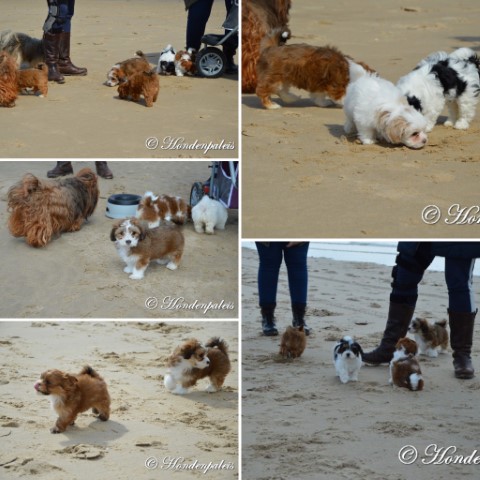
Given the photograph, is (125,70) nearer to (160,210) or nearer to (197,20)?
(197,20)

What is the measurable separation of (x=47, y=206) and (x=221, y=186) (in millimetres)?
1353

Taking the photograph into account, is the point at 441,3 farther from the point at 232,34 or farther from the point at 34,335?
the point at 34,335

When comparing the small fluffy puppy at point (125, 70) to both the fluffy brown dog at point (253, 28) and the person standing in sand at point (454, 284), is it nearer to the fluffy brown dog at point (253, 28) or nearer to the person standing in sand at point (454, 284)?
the fluffy brown dog at point (253, 28)

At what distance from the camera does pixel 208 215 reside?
5820 millimetres

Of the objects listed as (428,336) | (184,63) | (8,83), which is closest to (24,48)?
(8,83)

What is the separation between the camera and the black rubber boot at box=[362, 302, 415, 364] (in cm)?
525

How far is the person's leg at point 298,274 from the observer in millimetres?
5828

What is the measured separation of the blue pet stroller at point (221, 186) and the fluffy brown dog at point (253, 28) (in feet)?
3.57

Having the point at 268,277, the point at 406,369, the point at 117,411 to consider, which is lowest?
the point at 117,411

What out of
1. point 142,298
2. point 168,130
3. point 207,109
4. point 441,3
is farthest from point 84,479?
point 441,3

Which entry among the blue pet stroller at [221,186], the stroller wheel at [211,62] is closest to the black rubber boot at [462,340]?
the blue pet stroller at [221,186]

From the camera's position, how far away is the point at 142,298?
16.9 feet

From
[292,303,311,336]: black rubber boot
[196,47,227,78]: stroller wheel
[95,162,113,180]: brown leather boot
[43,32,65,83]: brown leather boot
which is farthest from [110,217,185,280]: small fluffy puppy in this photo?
[196,47,227,78]: stroller wheel

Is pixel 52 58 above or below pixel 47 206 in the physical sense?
above
